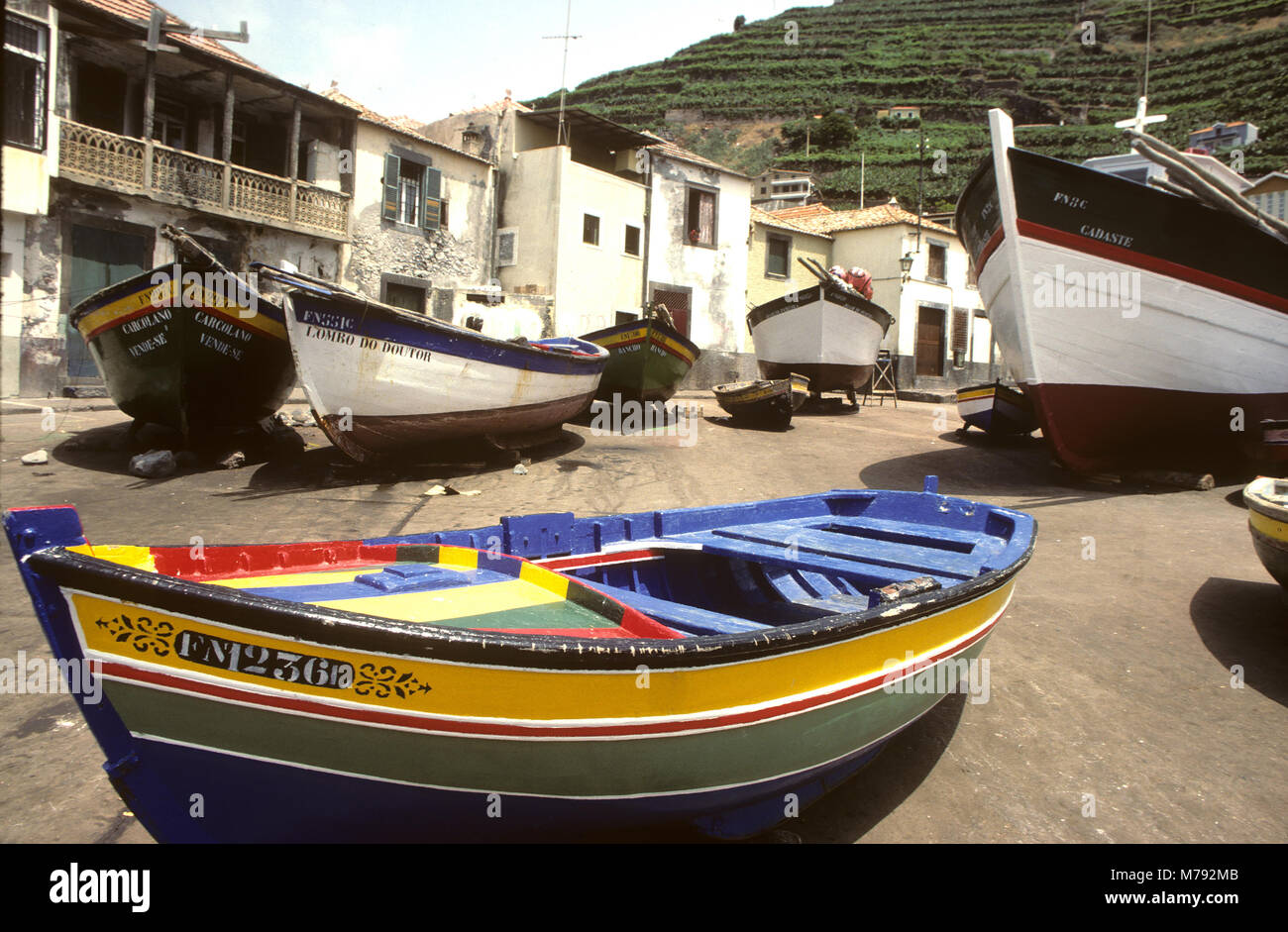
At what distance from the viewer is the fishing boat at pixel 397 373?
773cm

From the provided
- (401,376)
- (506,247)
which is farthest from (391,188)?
(401,376)

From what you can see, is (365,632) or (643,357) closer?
(365,632)

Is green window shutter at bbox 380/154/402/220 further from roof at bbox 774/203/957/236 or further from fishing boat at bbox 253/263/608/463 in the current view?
roof at bbox 774/203/957/236

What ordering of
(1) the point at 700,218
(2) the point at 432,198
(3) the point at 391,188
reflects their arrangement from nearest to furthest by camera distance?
1. (3) the point at 391,188
2. (2) the point at 432,198
3. (1) the point at 700,218

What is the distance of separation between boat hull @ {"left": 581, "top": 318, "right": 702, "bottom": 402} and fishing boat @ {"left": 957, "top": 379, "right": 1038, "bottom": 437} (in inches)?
201

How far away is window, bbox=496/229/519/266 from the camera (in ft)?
65.2

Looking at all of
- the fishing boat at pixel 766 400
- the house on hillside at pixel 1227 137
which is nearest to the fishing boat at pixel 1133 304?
the fishing boat at pixel 766 400

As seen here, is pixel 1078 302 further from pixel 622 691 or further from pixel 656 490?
pixel 622 691

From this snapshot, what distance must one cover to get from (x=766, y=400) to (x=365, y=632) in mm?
12121

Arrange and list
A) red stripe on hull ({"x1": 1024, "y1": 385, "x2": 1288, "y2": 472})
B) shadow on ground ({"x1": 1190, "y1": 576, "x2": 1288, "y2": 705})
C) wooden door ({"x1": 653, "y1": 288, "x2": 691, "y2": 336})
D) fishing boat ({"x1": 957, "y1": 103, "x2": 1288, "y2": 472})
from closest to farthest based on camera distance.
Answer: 1. shadow on ground ({"x1": 1190, "y1": 576, "x2": 1288, "y2": 705})
2. fishing boat ({"x1": 957, "y1": 103, "x2": 1288, "y2": 472})
3. red stripe on hull ({"x1": 1024, "y1": 385, "x2": 1288, "y2": 472})
4. wooden door ({"x1": 653, "y1": 288, "x2": 691, "y2": 336})

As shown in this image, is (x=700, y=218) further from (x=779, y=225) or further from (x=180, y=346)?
(x=180, y=346)

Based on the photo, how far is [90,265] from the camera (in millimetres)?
13438

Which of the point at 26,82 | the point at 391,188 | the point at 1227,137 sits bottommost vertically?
the point at 26,82

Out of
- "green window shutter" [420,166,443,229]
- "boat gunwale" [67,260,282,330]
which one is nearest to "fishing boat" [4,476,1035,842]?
"boat gunwale" [67,260,282,330]
